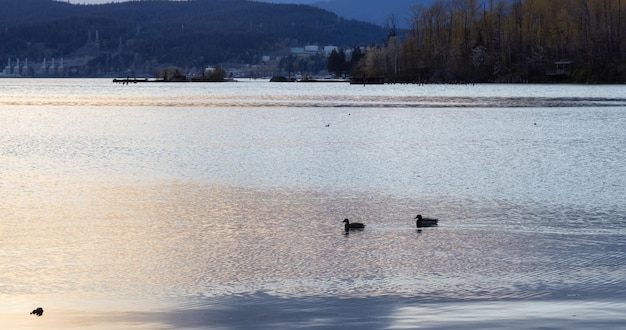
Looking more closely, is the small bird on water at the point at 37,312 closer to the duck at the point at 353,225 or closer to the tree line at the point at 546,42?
the duck at the point at 353,225

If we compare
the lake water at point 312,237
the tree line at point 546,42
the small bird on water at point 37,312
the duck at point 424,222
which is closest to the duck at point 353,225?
the lake water at point 312,237

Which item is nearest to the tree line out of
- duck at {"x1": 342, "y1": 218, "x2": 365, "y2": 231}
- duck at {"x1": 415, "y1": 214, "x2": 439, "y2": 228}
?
duck at {"x1": 415, "y1": 214, "x2": 439, "y2": 228}

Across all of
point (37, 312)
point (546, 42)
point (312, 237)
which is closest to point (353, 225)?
point (312, 237)

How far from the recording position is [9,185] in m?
32.8

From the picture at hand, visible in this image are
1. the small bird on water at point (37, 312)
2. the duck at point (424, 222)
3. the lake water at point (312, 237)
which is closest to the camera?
the small bird on water at point (37, 312)

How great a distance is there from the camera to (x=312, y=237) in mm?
22766

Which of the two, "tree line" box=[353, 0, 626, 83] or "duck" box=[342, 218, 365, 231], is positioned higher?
"tree line" box=[353, 0, 626, 83]

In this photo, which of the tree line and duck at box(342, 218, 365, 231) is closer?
duck at box(342, 218, 365, 231)

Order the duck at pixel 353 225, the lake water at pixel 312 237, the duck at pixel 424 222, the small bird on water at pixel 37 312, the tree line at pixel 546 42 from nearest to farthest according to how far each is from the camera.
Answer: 1. the small bird on water at pixel 37 312
2. the lake water at pixel 312 237
3. the duck at pixel 353 225
4. the duck at pixel 424 222
5. the tree line at pixel 546 42

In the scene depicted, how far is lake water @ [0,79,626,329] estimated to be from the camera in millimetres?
15508

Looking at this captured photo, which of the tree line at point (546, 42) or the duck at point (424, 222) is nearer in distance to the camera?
the duck at point (424, 222)

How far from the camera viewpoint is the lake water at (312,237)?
1551 cm

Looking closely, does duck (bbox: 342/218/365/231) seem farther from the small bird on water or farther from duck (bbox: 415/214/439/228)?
the small bird on water

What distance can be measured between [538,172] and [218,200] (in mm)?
13452
